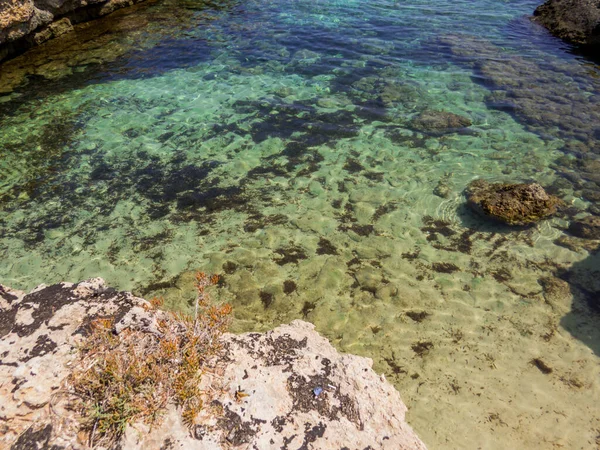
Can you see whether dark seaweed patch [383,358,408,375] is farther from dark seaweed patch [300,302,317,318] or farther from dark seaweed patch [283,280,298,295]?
dark seaweed patch [283,280,298,295]

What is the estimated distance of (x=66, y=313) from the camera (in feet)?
14.0

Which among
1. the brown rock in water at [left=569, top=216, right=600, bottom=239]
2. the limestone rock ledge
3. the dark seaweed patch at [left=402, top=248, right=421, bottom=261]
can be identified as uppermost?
the limestone rock ledge

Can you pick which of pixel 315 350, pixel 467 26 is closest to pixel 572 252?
pixel 315 350

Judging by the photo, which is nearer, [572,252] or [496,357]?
[496,357]

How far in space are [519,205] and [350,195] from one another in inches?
119

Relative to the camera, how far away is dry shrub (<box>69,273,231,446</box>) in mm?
3311

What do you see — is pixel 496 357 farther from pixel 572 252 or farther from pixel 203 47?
pixel 203 47

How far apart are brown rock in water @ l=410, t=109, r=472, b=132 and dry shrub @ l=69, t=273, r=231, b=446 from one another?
311 inches

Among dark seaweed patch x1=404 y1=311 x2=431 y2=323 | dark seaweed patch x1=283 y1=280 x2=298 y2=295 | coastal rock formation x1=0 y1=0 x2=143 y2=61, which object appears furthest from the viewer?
coastal rock formation x1=0 y1=0 x2=143 y2=61

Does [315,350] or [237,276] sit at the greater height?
[315,350]

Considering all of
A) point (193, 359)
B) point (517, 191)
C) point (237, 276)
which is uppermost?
point (193, 359)

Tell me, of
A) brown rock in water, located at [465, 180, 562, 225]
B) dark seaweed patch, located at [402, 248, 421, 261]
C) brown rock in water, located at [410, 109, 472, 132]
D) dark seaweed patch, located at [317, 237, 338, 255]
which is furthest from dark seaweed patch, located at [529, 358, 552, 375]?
brown rock in water, located at [410, 109, 472, 132]

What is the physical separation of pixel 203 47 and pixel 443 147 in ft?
31.7

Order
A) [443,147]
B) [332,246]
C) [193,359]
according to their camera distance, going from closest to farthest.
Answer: [193,359] < [332,246] < [443,147]
